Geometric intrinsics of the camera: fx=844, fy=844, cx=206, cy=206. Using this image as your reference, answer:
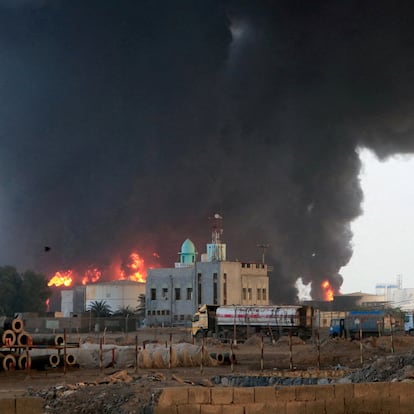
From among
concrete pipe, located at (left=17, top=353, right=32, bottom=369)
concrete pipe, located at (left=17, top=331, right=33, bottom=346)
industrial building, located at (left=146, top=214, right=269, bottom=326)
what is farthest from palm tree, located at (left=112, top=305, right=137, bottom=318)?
concrete pipe, located at (left=17, top=353, right=32, bottom=369)

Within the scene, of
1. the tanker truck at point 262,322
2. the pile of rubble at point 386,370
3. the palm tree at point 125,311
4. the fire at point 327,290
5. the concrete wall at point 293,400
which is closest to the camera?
the concrete wall at point 293,400

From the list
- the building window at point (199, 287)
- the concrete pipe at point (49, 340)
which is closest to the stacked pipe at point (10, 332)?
the concrete pipe at point (49, 340)

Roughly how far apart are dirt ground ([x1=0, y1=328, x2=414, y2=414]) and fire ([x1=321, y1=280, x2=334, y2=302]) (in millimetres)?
72699

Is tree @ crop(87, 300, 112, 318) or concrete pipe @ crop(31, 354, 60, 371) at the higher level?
tree @ crop(87, 300, 112, 318)

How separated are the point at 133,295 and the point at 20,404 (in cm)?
10068

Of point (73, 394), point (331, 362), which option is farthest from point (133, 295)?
point (73, 394)

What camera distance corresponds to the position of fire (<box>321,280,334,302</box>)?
136 m

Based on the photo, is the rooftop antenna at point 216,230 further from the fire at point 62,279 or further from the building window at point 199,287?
the fire at point 62,279

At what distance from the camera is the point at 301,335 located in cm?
6581

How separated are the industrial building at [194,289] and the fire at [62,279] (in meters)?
52.0

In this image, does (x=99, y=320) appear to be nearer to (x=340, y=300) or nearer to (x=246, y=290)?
(x=246, y=290)

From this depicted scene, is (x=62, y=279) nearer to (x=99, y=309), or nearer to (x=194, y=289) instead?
(x=99, y=309)

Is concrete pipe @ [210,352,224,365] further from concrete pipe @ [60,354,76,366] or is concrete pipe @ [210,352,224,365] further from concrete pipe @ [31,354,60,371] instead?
concrete pipe @ [31,354,60,371]

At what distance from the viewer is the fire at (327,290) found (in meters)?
136
